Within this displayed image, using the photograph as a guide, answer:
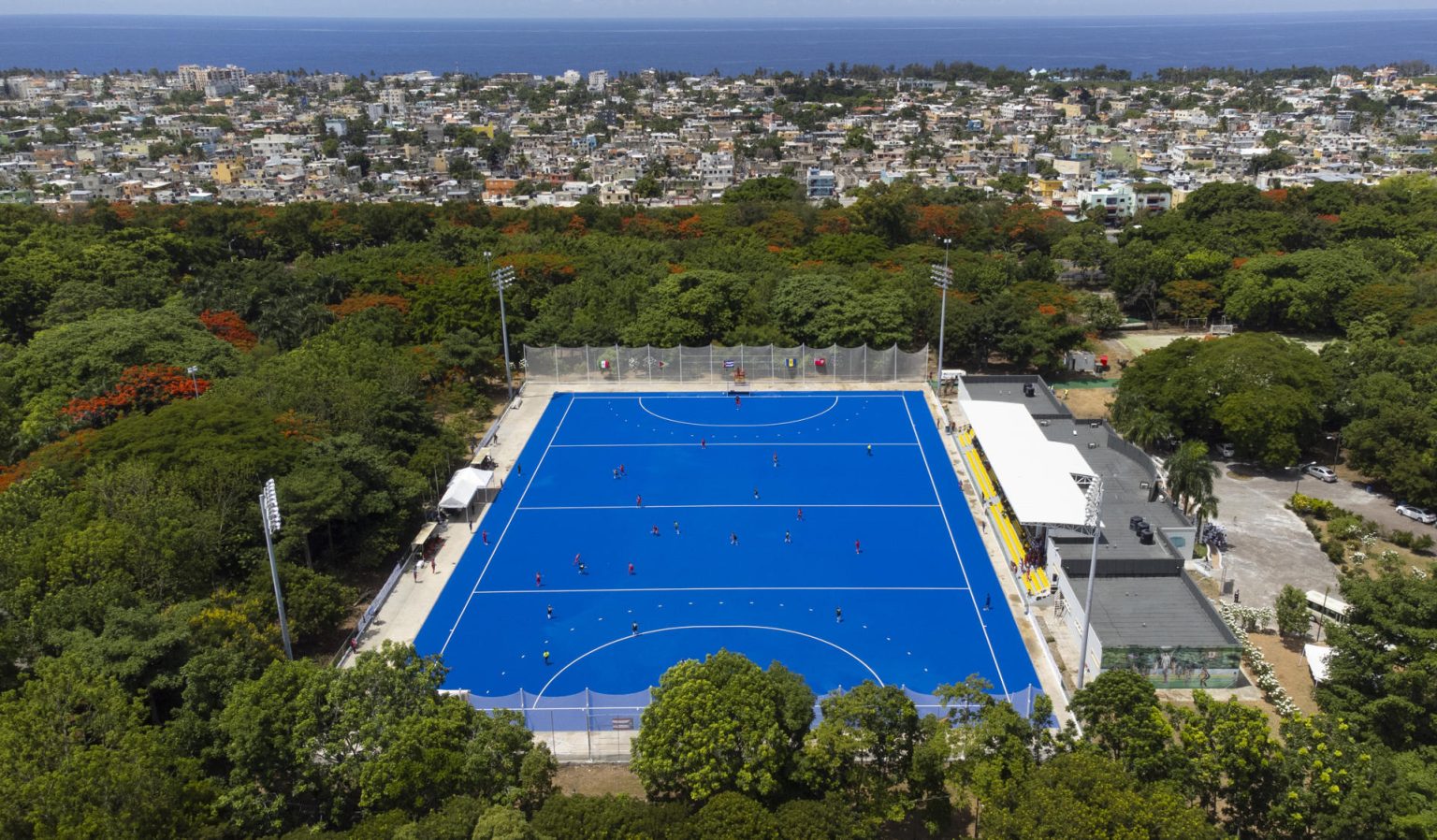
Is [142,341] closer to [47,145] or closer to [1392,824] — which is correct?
[1392,824]

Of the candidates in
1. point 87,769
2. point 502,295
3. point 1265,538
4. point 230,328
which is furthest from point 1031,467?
point 230,328

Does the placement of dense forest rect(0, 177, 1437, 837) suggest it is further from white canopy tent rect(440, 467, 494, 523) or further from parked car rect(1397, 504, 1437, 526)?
white canopy tent rect(440, 467, 494, 523)

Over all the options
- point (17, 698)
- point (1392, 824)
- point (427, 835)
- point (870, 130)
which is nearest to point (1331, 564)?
point (1392, 824)

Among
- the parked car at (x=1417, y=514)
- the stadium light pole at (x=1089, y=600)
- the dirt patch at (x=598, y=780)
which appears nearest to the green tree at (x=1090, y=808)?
the stadium light pole at (x=1089, y=600)

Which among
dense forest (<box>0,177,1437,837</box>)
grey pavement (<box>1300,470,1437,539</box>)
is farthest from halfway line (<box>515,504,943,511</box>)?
grey pavement (<box>1300,470,1437,539</box>)

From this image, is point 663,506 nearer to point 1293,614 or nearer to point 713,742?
point 713,742

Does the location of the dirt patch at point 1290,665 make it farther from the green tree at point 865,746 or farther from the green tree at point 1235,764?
the green tree at point 865,746
